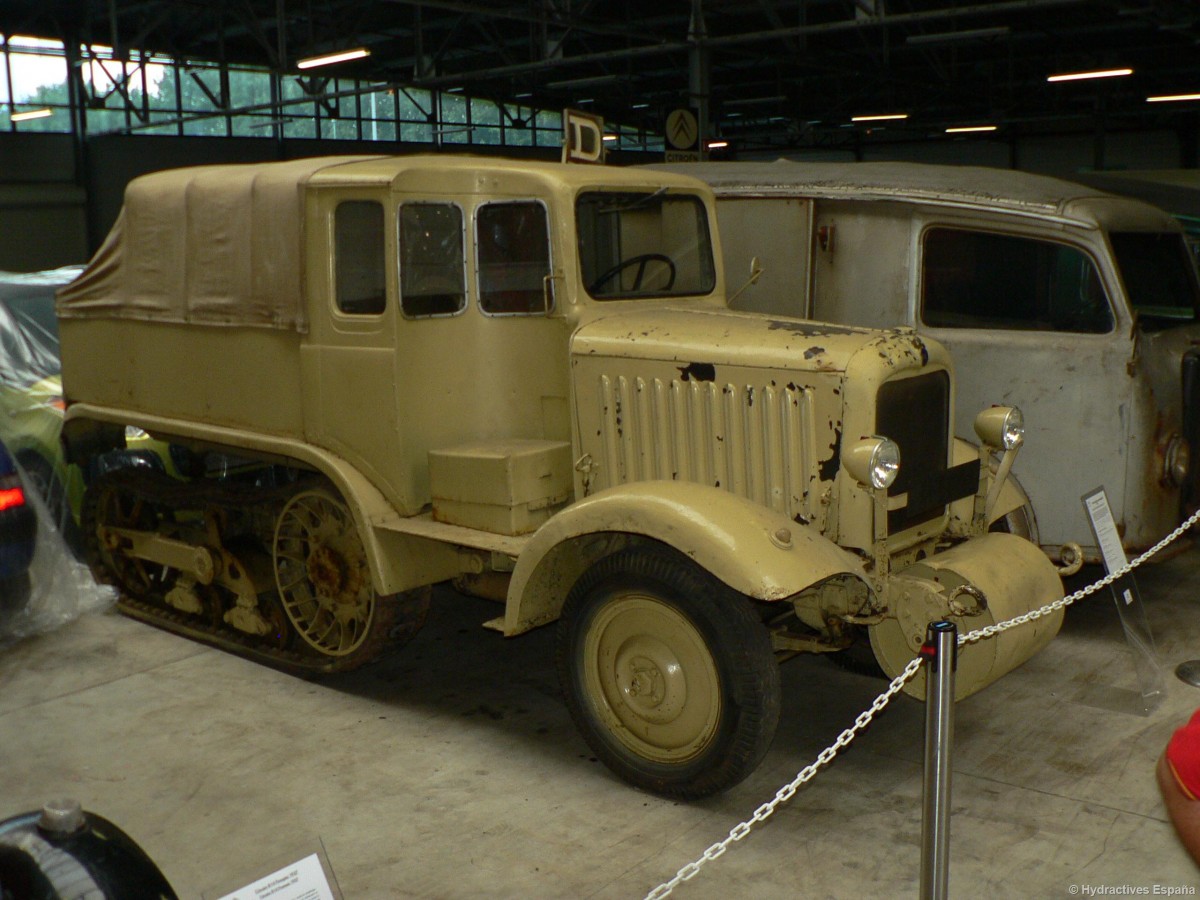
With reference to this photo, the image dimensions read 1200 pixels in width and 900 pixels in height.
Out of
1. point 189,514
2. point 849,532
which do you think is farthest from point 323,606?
point 849,532

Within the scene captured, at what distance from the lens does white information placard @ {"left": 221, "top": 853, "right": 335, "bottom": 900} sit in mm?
2168

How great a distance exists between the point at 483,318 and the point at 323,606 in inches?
58.3

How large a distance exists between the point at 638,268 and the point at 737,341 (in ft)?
2.77

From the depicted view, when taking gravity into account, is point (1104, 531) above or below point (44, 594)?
above

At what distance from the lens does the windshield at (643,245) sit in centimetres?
464

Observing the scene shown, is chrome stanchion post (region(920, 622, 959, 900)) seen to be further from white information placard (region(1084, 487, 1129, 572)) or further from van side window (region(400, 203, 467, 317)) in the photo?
van side window (region(400, 203, 467, 317))

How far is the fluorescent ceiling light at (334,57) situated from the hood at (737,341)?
35.3ft

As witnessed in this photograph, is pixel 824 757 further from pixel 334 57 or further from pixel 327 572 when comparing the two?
pixel 334 57

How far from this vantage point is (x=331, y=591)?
5047 millimetres

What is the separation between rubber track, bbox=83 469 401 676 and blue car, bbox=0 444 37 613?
0.61 metres

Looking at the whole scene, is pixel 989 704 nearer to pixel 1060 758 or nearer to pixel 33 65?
pixel 1060 758

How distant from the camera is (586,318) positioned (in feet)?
14.9

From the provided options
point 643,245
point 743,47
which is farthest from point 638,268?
point 743,47

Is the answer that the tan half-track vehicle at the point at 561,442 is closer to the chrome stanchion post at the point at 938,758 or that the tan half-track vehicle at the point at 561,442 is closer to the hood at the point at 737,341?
the hood at the point at 737,341
